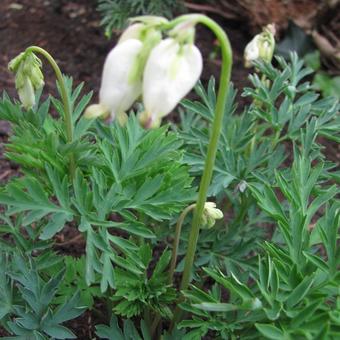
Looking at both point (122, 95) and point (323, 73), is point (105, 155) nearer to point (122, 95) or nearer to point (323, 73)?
point (122, 95)

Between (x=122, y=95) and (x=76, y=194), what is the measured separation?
1.09 ft

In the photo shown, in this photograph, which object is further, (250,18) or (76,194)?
(250,18)

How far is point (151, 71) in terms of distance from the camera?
987 mm

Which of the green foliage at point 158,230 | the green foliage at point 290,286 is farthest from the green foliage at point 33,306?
the green foliage at point 290,286

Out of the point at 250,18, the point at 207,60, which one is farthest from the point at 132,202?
the point at 250,18

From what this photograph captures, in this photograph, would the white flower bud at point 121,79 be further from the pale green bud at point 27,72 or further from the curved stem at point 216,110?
the pale green bud at point 27,72

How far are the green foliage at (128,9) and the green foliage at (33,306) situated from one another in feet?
5.38

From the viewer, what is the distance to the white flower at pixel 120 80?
1036 mm

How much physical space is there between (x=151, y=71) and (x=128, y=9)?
1975mm

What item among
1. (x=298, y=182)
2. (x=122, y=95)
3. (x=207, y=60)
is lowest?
(x=207, y=60)

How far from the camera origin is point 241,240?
1.67 metres

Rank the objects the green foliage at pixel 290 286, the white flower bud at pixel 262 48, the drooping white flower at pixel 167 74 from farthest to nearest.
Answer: the white flower bud at pixel 262 48
the green foliage at pixel 290 286
the drooping white flower at pixel 167 74

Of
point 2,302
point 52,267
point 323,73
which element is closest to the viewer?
point 2,302

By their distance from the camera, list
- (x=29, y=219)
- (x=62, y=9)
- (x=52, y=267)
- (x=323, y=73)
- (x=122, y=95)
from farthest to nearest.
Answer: (x=62, y=9) → (x=323, y=73) → (x=52, y=267) → (x=29, y=219) → (x=122, y=95)
